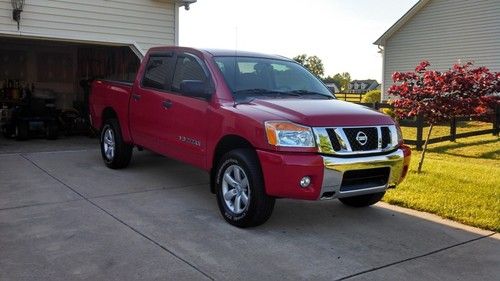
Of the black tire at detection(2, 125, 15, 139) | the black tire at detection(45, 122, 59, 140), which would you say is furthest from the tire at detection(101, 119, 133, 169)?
the black tire at detection(2, 125, 15, 139)

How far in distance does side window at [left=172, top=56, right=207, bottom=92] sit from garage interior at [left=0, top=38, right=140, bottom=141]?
6.36 metres

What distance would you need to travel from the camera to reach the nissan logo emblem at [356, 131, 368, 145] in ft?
16.1

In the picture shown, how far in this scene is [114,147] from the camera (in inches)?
305

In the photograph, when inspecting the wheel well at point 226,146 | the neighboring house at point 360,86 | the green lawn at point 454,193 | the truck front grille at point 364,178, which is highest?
the neighboring house at point 360,86

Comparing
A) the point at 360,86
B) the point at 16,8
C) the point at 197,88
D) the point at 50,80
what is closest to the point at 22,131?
the point at 16,8

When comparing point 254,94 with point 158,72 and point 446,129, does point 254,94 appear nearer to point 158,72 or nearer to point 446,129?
point 158,72

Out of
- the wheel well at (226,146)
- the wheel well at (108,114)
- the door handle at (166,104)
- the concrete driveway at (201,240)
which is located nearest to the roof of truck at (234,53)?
the door handle at (166,104)

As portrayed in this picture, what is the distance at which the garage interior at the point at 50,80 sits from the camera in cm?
1167

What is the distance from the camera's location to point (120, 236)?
472 centimetres

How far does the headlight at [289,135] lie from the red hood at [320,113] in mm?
68

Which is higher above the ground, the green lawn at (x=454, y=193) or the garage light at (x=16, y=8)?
the garage light at (x=16, y=8)

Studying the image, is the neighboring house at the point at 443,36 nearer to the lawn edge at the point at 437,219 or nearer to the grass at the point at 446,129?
the grass at the point at 446,129

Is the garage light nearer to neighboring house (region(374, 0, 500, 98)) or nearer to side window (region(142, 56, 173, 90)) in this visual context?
side window (region(142, 56, 173, 90))

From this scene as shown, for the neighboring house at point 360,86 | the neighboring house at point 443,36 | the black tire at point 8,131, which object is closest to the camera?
the black tire at point 8,131
